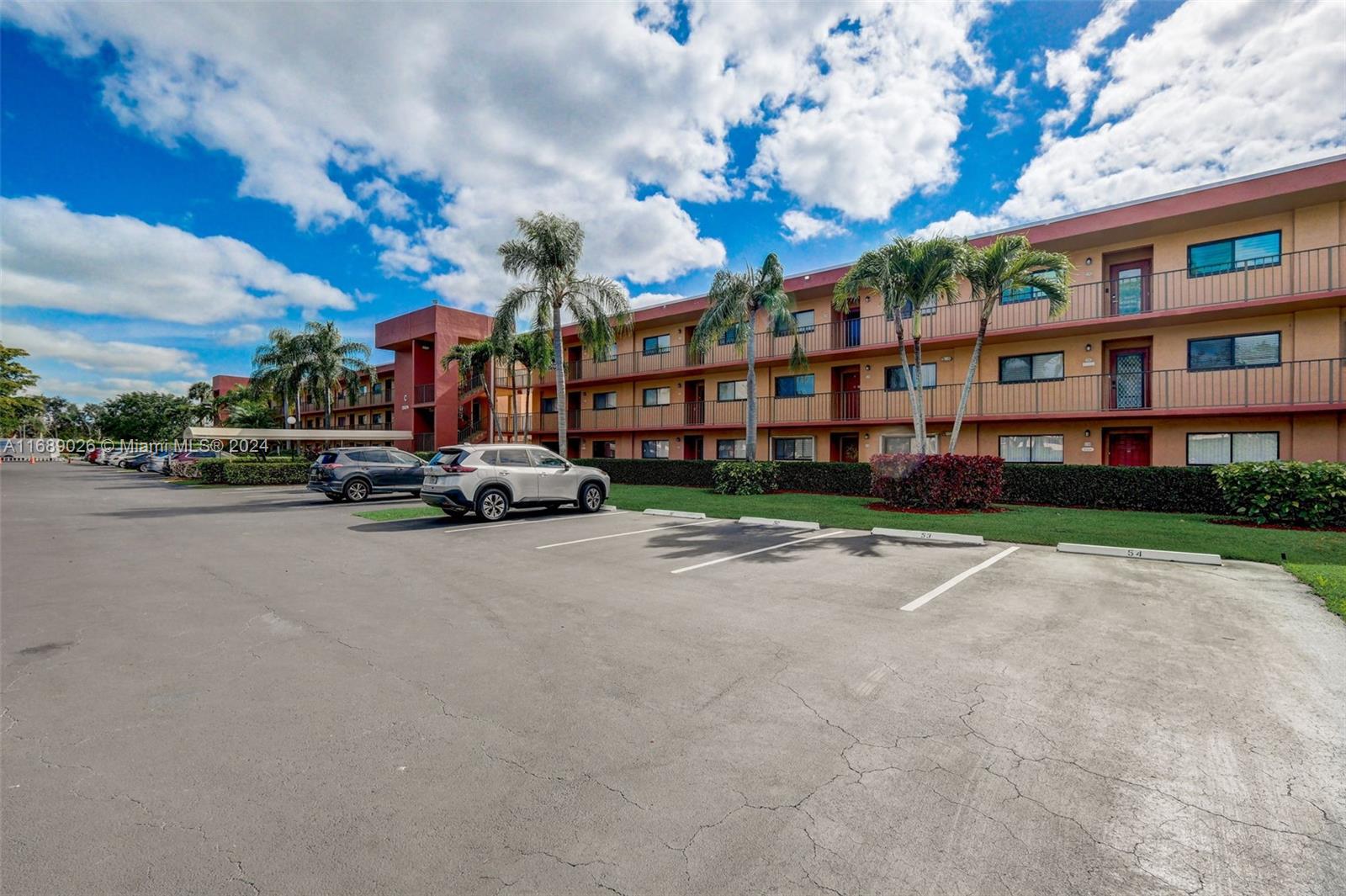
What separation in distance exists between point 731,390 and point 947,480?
42.0ft

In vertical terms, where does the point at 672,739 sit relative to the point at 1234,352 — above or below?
below

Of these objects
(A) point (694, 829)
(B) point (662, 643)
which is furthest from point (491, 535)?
(A) point (694, 829)

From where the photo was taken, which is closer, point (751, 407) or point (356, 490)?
point (356, 490)

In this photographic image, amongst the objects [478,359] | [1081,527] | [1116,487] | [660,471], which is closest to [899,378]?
[1116,487]

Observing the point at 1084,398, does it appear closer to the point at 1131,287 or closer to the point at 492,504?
the point at 1131,287

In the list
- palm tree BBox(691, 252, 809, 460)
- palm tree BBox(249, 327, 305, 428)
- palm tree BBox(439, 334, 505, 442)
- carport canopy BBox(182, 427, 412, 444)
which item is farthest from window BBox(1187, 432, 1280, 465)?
palm tree BBox(249, 327, 305, 428)

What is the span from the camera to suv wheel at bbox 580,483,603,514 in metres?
14.4

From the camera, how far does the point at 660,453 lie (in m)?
28.7

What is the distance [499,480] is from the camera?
12.8 metres

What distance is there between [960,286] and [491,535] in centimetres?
1797

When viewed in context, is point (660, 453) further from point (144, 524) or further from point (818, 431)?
point (144, 524)

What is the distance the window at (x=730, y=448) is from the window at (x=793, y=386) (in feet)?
8.89

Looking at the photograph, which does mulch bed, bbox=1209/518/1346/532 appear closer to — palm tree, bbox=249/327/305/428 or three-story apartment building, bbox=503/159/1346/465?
three-story apartment building, bbox=503/159/1346/465

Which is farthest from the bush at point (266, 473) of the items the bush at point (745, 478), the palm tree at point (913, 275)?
the palm tree at point (913, 275)
